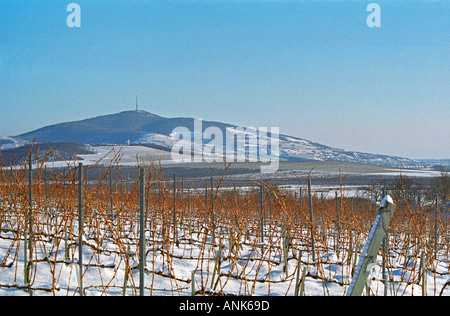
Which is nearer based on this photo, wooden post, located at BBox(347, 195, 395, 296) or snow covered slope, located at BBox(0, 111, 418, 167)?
wooden post, located at BBox(347, 195, 395, 296)

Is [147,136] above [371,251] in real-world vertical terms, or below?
above

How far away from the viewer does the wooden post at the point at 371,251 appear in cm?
149

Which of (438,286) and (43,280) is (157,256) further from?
(438,286)

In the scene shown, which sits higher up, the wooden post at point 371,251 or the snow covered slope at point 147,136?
the snow covered slope at point 147,136

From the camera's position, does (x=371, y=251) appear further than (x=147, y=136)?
No

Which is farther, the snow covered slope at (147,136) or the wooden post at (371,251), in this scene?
the snow covered slope at (147,136)

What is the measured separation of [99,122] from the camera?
542 ft

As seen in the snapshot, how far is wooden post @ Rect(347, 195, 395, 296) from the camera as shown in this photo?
149cm

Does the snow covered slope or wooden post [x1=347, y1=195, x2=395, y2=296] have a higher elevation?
the snow covered slope

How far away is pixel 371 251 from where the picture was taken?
1.50 meters

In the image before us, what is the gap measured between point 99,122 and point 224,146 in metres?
66.6
